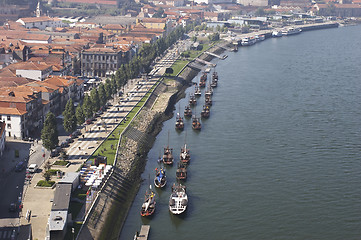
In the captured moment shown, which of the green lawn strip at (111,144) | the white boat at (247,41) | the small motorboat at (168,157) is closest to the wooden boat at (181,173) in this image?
the small motorboat at (168,157)

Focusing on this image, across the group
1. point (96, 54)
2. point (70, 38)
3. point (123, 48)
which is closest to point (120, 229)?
point (96, 54)

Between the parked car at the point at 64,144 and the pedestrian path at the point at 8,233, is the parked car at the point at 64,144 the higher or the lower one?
the higher one

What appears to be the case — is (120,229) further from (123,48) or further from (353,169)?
(123,48)

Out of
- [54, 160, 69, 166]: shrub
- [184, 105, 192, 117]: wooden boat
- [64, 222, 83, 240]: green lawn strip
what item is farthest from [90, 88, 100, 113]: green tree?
[64, 222, 83, 240]: green lawn strip

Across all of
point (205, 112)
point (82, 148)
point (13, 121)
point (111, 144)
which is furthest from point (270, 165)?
point (13, 121)

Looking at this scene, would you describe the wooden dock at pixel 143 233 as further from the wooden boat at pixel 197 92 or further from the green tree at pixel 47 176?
the wooden boat at pixel 197 92

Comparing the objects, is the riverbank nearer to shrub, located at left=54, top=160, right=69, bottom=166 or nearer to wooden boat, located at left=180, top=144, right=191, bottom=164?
wooden boat, located at left=180, top=144, right=191, bottom=164

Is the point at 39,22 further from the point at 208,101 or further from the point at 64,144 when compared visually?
the point at 64,144
